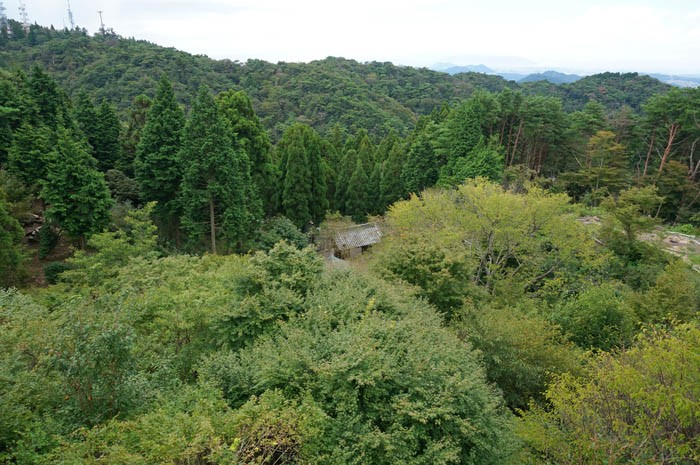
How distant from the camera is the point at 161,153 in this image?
17.4 meters

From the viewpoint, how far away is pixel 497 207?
15.9m

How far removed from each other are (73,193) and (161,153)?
4.14m

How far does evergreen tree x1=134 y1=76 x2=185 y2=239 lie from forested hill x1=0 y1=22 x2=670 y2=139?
1343 inches

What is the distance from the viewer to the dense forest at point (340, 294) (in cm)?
563

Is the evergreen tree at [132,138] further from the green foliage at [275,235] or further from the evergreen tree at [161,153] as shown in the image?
the green foliage at [275,235]

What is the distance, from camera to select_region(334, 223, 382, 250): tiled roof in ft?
79.0

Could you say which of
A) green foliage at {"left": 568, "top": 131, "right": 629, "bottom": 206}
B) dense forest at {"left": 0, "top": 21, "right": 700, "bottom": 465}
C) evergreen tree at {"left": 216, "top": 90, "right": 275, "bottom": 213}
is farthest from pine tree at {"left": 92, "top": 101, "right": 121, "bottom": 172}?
green foliage at {"left": 568, "top": 131, "right": 629, "bottom": 206}

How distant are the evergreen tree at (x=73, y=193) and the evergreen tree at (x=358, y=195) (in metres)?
16.0

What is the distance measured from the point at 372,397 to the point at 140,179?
1589cm

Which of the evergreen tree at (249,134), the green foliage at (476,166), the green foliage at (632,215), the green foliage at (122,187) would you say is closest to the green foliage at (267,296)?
the evergreen tree at (249,134)

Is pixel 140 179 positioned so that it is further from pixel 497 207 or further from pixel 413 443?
pixel 413 443

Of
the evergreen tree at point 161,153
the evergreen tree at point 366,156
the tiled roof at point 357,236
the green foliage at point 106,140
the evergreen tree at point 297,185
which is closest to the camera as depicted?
the evergreen tree at point 161,153

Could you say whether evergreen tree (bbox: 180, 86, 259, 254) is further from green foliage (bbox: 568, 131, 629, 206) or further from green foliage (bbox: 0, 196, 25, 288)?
green foliage (bbox: 568, 131, 629, 206)

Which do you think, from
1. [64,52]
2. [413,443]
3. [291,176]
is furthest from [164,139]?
[64,52]
